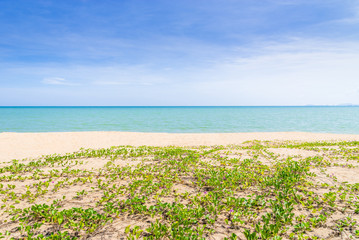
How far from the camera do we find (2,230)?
202 inches

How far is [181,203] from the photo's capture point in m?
6.46

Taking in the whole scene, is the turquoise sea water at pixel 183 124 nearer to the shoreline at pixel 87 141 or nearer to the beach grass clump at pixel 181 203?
the shoreline at pixel 87 141

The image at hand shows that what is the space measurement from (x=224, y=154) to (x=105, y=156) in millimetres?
8308

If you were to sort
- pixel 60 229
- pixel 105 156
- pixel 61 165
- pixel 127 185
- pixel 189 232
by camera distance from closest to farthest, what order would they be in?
pixel 189 232
pixel 60 229
pixel 127 185
pixel 61 165
pixel 105 156

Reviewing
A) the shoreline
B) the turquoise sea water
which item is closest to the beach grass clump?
the shoreline

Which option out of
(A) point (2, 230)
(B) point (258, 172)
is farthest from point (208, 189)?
(A) point (2, 230)

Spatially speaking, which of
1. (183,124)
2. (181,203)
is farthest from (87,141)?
(183,124)

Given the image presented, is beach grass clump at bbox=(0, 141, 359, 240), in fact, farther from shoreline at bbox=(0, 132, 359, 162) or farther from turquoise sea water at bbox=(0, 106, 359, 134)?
turquoise sea water at bbox=(0, 106, 359, 134)

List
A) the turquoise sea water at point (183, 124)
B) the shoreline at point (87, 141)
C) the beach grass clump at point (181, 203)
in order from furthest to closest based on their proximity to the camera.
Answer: the turquoise sea water at point (183, 124) → the shoreline at point (87, 141) → the beach grass clump at point (181, 203)

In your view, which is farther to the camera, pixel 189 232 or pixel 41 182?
pixel 41 182

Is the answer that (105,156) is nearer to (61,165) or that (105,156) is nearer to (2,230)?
(61,165)

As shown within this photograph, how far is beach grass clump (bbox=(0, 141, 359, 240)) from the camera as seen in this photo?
16.0 feet

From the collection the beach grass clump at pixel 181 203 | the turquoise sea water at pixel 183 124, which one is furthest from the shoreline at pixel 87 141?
the turquoise sea water at pixel 183 124

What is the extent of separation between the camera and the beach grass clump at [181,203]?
192 inches
